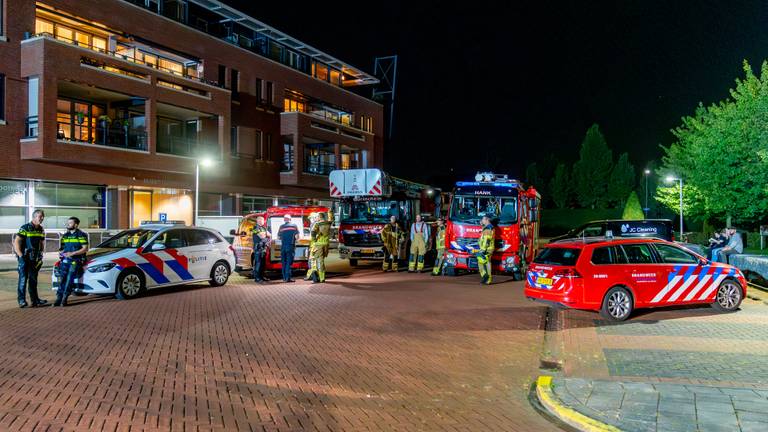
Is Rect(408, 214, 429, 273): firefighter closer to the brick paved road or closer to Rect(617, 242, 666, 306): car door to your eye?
the brick paved road

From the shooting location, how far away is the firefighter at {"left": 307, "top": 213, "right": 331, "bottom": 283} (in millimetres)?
15305

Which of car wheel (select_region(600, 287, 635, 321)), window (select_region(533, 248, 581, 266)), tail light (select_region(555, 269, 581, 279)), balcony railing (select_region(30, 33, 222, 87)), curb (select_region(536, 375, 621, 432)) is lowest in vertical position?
curb (select_region(536, 375, 621, 432))

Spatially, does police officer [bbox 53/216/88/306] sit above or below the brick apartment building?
below

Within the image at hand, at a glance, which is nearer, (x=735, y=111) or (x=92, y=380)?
(x=92, y=380)

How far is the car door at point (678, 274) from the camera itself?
1064 cm

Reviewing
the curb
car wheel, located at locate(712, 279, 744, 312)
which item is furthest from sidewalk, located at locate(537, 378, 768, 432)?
car wheel, located at locate(712, 279, 744, 312)

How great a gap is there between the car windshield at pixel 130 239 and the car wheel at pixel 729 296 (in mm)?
11997

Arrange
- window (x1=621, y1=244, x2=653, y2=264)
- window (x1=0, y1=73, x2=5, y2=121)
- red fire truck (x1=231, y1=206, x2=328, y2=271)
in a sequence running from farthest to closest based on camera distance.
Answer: window (x1=0, y1=73, x2=5, y2=121), red fire truck (x1=231, y1=206, x2=328, y2=271), window (x1=621, y1=244, x2=653, y2=264)

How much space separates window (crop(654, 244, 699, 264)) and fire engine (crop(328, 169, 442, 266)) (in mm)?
9649

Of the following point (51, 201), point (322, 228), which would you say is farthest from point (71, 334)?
point (51, 201)

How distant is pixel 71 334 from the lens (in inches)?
345

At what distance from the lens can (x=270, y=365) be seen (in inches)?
281

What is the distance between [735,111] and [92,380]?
2802 cm

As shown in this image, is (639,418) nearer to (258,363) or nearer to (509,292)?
(258,363)
